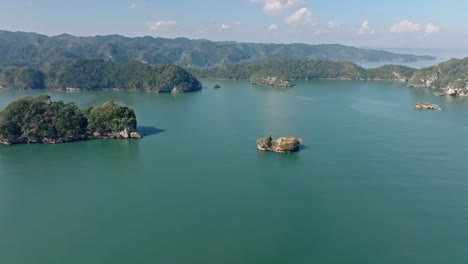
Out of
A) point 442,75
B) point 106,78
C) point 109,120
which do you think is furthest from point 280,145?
point 442,75

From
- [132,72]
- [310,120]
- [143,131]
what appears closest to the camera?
[143,131]

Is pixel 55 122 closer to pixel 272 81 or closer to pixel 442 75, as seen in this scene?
pixel 272 81

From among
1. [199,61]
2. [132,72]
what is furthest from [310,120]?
[199,61]

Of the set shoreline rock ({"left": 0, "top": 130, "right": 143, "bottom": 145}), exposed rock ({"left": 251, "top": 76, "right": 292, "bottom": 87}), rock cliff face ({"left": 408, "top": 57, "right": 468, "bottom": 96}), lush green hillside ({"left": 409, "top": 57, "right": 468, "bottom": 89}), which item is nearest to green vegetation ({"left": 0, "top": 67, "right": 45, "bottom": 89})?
exposed rock ({"left": 251, "top": 76, "right": 292, "bottom": 87})

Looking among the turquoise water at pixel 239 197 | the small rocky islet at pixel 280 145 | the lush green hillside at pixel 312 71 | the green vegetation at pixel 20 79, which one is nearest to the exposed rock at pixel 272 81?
the lush green hillside at pixel 312 71

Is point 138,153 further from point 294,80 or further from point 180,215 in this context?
point 294,80

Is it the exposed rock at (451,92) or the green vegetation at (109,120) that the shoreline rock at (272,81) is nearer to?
the exposed rock at (451,92)
